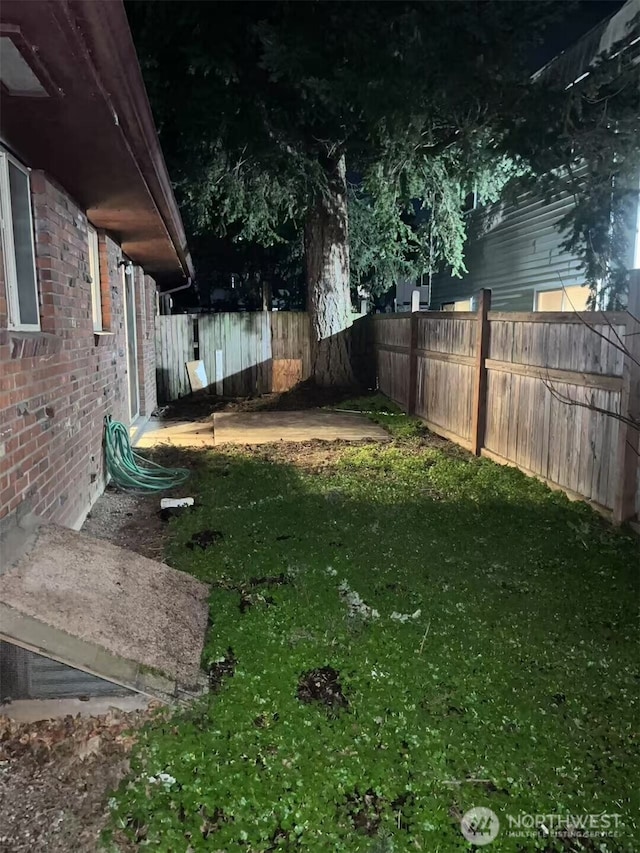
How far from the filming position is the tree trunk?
44.8 ft

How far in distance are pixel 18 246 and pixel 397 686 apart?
11.2 ft

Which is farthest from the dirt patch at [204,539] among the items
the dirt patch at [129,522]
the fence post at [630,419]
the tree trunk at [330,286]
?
the tree trunk at [330,286]

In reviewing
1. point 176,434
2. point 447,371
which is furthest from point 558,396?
point 176,434

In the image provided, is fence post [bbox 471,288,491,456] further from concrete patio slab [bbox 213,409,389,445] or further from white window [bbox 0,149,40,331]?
white window [bbox 0,149,40,331]

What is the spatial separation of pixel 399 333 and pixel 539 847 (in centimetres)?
1005

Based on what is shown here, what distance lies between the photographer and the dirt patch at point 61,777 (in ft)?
6.79

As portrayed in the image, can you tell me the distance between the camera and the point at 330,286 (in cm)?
1400

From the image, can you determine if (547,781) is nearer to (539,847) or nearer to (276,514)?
(539,847)

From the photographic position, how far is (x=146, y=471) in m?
6.69

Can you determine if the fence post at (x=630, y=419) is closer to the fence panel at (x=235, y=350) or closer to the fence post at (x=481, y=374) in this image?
the fence post at (x=481, y=374)

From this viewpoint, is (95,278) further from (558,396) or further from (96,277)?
(558,396)

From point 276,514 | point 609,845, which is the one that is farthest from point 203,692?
point 276,514

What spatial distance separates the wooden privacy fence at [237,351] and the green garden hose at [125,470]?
310 inches

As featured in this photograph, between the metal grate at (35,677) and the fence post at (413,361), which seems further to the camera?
the fence post at (413,361)
